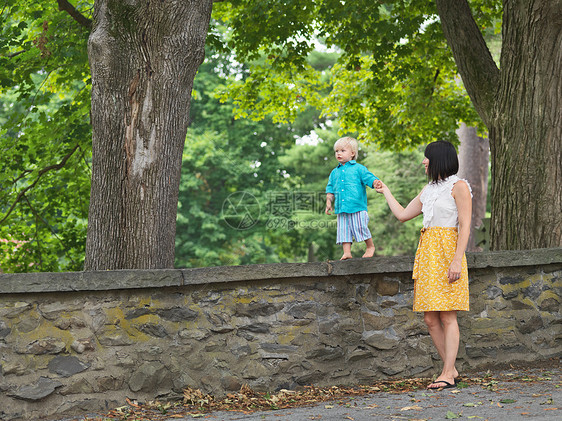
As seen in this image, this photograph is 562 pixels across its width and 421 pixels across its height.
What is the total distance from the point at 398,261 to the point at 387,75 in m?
8.33

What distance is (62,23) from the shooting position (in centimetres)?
969

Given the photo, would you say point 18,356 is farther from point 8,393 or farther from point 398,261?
point 398,261

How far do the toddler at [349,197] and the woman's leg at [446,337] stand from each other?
0.81 meters

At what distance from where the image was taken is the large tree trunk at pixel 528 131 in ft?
21.6

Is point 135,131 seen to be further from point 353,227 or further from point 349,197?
point 353,227

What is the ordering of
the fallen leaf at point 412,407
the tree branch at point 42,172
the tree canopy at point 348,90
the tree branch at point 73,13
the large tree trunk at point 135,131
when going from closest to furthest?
1. the fallen leaf at point 412,407
2. the large tree trunk at point 135,131
3. the tree canopy at point 348,90
4. the tree branch at point 73,13
5. the tree branch at point 42,172

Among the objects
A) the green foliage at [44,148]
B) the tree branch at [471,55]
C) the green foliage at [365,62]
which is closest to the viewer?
the tree branch at [471,55]

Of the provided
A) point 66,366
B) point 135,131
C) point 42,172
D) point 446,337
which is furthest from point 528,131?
point 42,172

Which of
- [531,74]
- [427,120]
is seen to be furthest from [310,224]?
[531,74]

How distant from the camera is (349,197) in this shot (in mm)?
5535

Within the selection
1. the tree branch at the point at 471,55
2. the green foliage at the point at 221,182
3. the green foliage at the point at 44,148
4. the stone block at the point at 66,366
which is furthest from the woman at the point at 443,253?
the green foliage at the point at 221,182

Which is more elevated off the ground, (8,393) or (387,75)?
(387,75)

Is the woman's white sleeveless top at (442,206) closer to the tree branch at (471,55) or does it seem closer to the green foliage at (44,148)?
the tree branch at (471,55)

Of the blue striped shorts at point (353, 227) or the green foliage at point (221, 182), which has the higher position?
the green foliage at point (221, 182)
